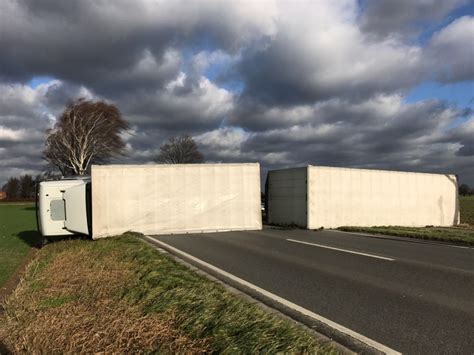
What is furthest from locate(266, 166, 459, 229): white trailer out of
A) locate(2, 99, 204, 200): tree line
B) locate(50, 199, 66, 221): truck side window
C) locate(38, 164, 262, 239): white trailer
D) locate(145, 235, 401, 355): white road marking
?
locate(2, 99, 204, 200): tree line

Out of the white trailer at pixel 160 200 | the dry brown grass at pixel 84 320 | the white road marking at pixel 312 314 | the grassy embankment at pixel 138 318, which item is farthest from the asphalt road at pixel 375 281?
the white trailer at pixel 160 200

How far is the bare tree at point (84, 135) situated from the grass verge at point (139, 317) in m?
39.6

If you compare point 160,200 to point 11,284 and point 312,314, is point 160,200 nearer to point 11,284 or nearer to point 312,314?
point 11,284

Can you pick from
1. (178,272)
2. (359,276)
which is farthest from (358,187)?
(178,272)

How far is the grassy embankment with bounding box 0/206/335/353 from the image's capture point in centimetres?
410

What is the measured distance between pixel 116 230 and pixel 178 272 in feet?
29.9

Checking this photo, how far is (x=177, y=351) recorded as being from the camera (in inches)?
154

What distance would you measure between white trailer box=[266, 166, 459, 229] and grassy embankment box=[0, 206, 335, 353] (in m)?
11.4

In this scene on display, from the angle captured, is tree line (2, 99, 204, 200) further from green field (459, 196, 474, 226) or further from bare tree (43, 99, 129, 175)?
green field (459, 196, 474, 226)

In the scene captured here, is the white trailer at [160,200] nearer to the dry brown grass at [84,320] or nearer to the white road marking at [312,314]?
the dry brown grass at [84,320]

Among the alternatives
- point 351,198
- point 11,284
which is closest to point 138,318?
point 11,284

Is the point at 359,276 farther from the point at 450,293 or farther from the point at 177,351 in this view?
the point at 177,351

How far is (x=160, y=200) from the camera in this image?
16.8m

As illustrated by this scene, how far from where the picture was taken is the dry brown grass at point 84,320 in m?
4.11
